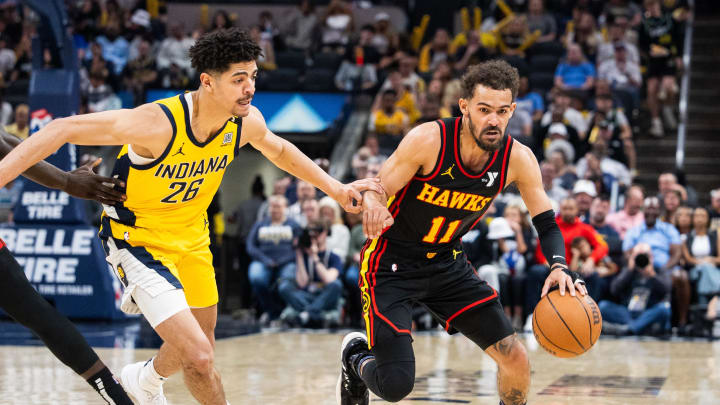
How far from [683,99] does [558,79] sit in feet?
6.21

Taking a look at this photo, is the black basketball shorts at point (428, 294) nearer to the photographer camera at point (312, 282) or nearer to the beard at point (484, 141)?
the beard at point (484, 141)

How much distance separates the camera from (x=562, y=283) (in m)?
4.75

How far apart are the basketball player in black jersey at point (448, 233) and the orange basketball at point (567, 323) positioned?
0.07m

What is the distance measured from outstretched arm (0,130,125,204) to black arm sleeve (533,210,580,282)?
6.68 feet

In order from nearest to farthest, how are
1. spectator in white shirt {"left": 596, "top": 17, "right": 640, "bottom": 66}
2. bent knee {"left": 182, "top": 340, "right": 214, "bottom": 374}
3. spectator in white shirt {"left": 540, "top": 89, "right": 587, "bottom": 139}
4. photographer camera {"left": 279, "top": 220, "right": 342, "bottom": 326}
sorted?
1. bent knee {"left": 182, "top": 340, "right": 214, "bottom": 374}
2. photographer camera {"left": 279, "top": 220, "right": 342, "bottom": 326}
3. spectator in white shirt {"left": 540, "top": 89, "right": 587, "bottom": 139}
4. spectator in white shirt {"left": 596, "top": 17, "right": 640, "bottom": 66}

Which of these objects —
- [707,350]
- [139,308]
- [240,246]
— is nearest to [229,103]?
[139,308]

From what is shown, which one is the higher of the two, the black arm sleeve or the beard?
the beard

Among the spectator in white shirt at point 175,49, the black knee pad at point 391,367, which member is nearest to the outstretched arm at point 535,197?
the black knee pad at point 391,367

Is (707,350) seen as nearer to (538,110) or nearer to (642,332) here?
(642,332)

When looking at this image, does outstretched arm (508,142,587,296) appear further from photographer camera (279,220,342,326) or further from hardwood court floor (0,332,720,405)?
photographer camera (279,220,342,326)

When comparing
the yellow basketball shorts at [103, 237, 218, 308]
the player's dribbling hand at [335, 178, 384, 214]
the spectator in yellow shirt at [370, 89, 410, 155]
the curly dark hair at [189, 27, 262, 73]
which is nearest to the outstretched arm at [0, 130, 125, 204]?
the yellow basketball shorts at [103, 237, 218, 308]

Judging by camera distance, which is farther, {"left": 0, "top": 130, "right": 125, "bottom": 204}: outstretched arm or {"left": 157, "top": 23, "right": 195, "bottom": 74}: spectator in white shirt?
{"left": 157, "top": 23, "right": 195, "bottom": 74}: spectator in white shirt

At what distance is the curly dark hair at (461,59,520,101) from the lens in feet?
15.8

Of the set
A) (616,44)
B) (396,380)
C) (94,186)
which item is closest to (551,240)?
(396,380)
